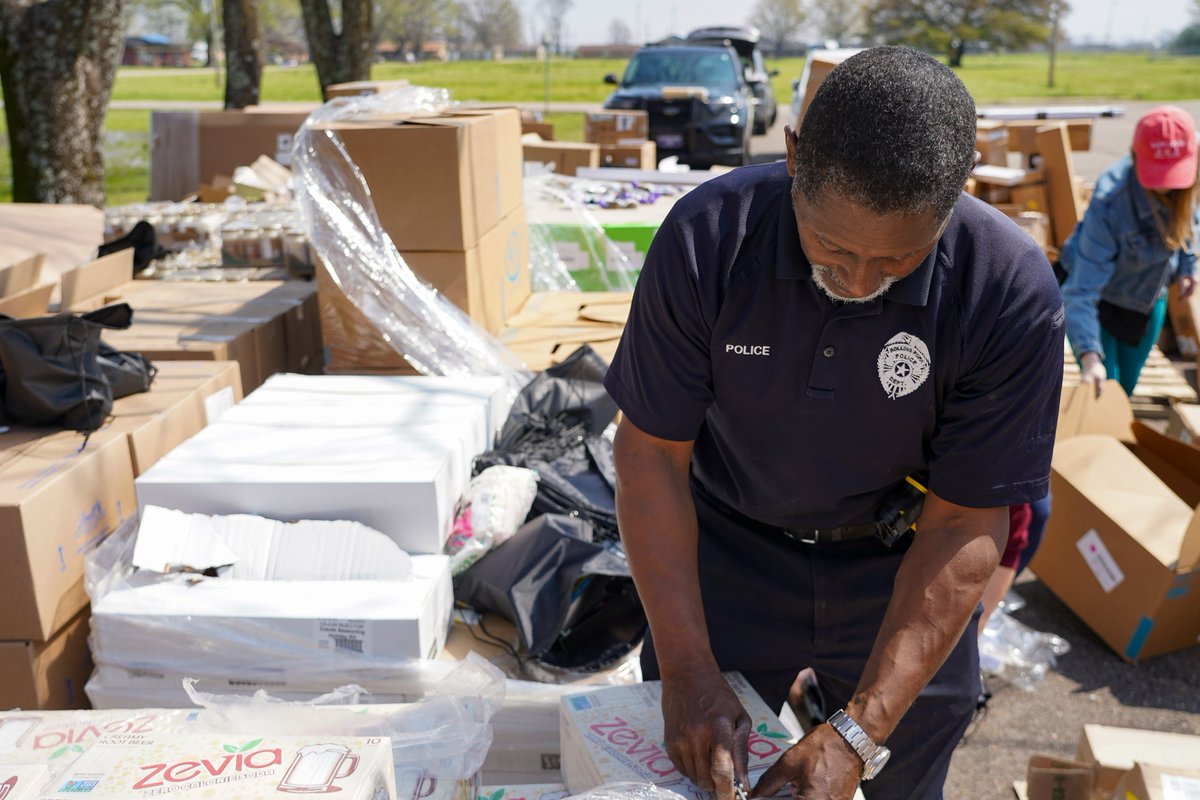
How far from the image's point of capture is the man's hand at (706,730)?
1337 mm

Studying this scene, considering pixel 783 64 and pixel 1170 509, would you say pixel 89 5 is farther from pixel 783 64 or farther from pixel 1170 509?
pixel 783 64

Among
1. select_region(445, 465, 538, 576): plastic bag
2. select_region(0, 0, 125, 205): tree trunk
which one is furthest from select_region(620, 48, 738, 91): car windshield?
select_region(445, 465, 538, 576): plastic bag

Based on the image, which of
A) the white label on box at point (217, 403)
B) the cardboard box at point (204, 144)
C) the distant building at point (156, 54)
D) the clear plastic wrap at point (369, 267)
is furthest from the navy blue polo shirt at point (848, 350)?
the distant building at point (156, 54)

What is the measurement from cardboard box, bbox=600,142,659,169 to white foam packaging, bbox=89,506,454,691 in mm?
5649

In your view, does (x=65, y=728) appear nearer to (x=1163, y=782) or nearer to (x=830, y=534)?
(x=830, y=534)

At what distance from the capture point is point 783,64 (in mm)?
43781

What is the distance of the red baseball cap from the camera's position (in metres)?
3.49

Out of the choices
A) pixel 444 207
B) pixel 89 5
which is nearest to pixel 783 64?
pixel 89 5

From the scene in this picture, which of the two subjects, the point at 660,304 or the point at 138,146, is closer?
the point at 660,304

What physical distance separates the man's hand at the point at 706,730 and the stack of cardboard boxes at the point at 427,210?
2.11 m

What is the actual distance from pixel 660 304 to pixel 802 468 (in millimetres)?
344

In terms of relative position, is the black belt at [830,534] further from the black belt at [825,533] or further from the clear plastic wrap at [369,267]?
the clear plastic wrap at [369,267]

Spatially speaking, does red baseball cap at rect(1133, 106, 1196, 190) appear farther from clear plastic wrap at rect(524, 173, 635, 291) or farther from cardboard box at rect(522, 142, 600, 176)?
cardboard box at rect(522, 142, 600, 176)

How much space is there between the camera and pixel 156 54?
68.3 metres
